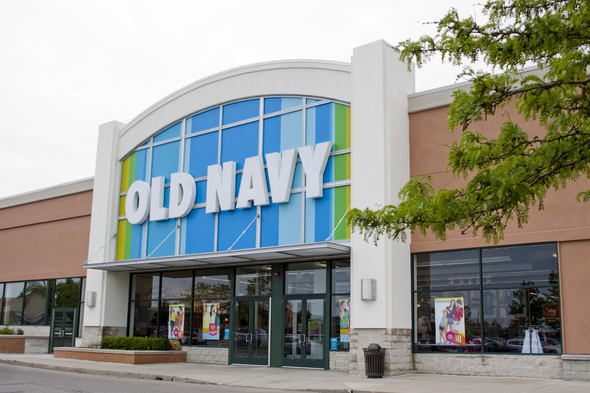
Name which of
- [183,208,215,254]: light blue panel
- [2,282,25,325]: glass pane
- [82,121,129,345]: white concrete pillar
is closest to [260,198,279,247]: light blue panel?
[183,208,215,254]: light blue panel

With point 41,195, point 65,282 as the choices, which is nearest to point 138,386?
point 65,282

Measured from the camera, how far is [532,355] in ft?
52.1

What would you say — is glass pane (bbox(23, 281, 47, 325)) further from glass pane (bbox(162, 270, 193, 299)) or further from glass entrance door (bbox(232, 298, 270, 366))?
glass entrance door (bbox(232, 298, 270, 366))

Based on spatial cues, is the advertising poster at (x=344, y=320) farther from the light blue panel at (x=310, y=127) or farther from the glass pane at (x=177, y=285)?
the glass pane at (x=177, y=285)

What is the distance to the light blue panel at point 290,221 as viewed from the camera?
20094 millimetres

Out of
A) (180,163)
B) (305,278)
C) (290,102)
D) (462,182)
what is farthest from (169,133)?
(462,182)

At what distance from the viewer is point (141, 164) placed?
2575cm

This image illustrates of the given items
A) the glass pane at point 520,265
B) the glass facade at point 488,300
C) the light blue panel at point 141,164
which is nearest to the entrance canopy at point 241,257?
the glass facade at point 488,300

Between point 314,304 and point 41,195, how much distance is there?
18.0 m

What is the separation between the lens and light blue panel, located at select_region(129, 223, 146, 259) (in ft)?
81.5

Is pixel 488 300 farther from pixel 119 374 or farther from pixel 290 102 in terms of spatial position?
pixel 119 374

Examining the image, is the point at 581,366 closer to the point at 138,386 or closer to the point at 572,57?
the point at 572,57

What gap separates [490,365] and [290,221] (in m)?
7.99

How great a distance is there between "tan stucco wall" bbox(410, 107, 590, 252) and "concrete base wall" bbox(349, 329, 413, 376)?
2.88m
